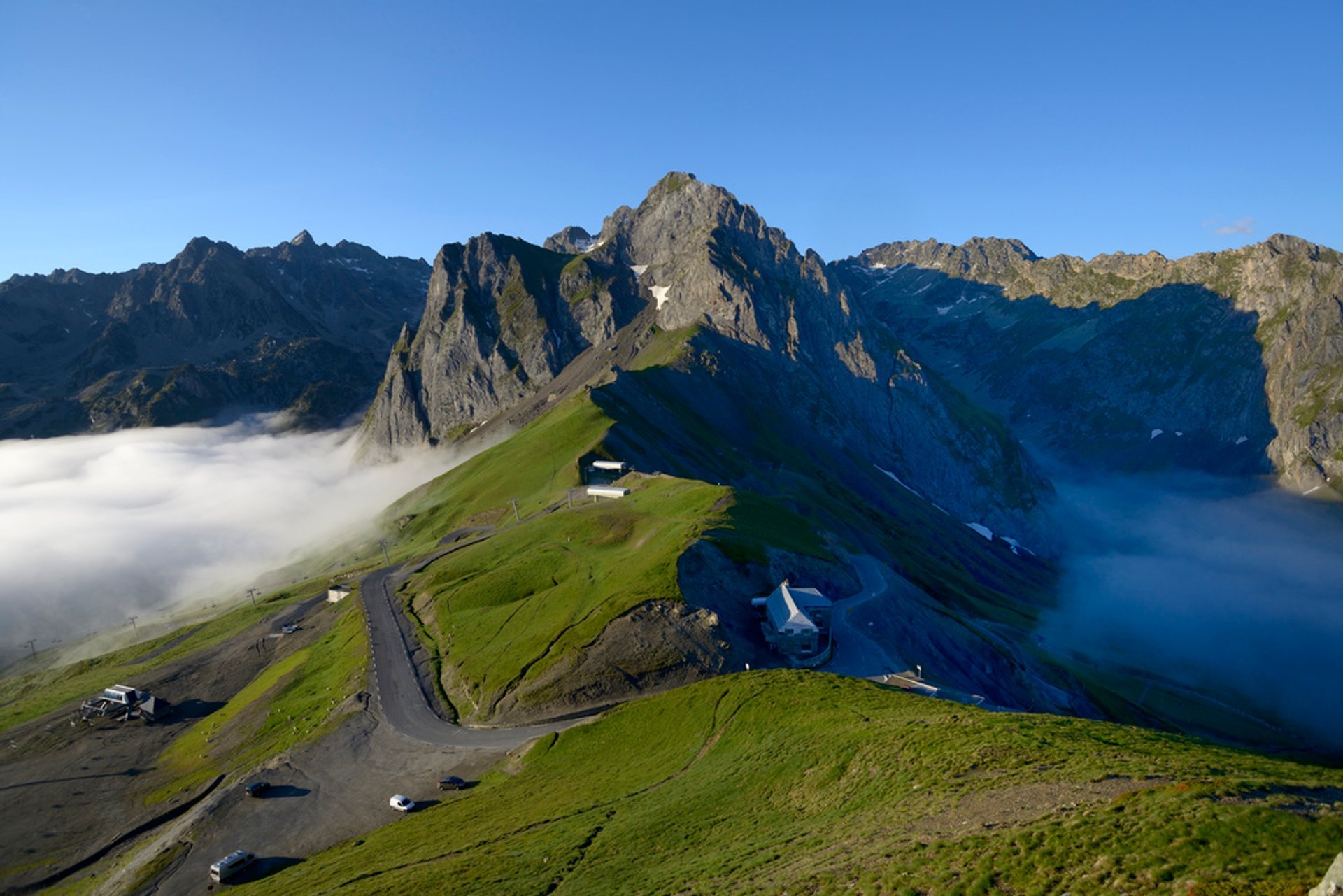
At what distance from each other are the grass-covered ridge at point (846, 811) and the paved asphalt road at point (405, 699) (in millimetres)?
6523

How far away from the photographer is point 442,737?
66250mm

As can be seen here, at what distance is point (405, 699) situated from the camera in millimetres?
73688

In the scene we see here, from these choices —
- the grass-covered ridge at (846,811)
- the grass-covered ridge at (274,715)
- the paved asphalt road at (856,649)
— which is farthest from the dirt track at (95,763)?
the paved asphalt road at (856,649)

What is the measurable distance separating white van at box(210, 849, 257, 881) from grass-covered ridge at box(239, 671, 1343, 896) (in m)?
3.94

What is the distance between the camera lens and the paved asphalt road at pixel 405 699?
6494 cm

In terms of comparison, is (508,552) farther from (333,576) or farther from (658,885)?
(658,885)

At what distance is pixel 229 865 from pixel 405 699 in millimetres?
25819

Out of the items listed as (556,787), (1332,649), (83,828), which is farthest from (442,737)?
(1332,649)

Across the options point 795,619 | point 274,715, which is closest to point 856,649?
point 795,619

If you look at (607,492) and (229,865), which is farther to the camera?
(607,492)

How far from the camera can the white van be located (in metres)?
47.7

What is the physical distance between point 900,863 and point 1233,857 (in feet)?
33.1

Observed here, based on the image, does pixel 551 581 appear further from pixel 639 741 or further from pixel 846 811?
pixel 846 811

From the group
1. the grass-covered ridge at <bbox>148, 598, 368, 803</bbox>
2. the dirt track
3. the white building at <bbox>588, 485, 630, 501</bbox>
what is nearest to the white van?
the grass-covered ridge at <bbox>148, 598, 368, 803</bbox>
